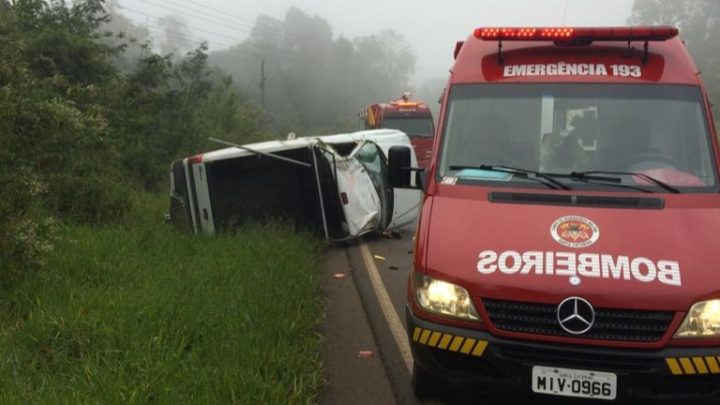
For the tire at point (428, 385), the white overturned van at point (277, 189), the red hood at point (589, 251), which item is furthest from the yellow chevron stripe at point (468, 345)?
the white overturned van at point (277, 189)

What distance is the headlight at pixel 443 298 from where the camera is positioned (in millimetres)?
3670

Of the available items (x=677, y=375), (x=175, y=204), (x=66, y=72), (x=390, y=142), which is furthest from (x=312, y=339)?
(x=66, y=72)

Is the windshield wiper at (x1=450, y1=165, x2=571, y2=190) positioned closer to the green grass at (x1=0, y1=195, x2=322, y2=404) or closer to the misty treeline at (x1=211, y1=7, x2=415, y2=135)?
the green grass at (x1=0, y1=195, x2=322, y2=404)

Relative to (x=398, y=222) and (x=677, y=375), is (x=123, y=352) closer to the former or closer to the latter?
(x=677, y=375)

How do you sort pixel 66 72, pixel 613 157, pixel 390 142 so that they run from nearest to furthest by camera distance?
1. pixel 613 157
2. pixel 390 142
3. pixel 66 72

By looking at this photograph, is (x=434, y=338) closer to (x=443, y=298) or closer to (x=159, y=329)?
(x=443, y=298)

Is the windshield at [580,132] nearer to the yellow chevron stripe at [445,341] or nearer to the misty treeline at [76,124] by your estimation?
the yellow chevron stripe at [445,341]

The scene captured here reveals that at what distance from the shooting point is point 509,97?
4758mm

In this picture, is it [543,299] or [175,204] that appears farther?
[175,204]

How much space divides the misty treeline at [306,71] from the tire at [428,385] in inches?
2385

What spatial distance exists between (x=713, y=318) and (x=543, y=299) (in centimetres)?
83

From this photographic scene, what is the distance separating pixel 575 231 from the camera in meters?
3.81

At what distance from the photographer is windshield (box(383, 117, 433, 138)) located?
926 inches

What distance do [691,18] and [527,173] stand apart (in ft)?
266
